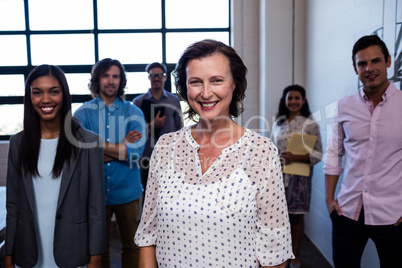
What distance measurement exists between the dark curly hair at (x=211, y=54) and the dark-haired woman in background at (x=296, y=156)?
171 centimetres

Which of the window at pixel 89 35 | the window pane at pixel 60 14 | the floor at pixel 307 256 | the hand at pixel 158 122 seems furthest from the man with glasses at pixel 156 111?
the window pane at pixel 60 14

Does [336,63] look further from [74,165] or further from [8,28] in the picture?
[8,28]

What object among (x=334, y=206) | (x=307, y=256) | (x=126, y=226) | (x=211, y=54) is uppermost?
(x=211, y=54)

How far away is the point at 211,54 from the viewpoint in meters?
1.20

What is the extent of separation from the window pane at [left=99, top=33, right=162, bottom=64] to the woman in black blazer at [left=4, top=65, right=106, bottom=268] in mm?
2682

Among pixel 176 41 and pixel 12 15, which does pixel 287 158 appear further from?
pixel 12 15

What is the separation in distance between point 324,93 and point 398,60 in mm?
1153

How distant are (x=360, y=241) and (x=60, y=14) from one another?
12.8 ft

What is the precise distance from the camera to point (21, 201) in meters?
1.62

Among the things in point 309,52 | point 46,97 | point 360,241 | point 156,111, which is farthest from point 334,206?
point 309,52

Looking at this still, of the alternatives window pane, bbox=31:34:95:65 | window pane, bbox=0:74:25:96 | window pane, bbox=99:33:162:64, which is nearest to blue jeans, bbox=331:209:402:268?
window pane, bbox=99:33:162:64

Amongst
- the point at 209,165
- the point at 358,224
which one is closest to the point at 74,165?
the point at 209,165

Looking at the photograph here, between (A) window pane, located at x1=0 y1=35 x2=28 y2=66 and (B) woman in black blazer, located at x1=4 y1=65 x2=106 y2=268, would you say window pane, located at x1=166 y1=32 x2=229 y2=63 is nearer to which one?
(A) window pane, located at x1=0 y1=35 x2=28 y2=66

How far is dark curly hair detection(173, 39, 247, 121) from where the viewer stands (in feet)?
3.94
